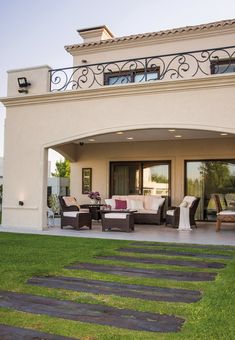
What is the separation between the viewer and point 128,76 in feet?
42.0

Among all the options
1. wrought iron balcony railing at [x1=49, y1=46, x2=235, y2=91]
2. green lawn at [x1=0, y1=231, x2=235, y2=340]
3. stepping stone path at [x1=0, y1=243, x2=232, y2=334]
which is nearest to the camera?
green lawn at [x1=0, y1=231, x2=235, y2=340]

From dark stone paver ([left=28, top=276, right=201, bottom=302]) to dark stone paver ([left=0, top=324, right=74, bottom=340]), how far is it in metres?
1.36

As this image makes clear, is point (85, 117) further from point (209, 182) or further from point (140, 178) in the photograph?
point (209, 182)

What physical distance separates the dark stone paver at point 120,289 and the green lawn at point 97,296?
0.49 ft

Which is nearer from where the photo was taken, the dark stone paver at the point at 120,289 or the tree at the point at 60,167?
the dark stone paver at the point at 120,289

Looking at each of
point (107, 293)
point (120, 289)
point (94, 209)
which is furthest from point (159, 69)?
point (107, 293)

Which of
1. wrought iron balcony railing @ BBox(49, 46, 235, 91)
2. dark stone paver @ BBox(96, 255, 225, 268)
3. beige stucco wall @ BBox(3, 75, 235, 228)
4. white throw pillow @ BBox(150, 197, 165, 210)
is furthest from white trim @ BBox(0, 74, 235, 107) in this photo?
white throw pillow @ BBox(150, 197, 165, 210)

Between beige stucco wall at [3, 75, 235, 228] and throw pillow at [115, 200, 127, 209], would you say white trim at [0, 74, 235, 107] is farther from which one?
throw pillow at [115, 200, 127, 209]

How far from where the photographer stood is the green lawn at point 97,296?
11.3ft

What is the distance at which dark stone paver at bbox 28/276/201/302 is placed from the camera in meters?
4.51

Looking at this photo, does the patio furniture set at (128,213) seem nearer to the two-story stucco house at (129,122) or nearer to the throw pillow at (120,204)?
the throw pillow at (120,204)

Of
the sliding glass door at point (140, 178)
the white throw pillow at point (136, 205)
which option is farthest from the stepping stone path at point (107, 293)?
the sliding glass door at point (140, 178)

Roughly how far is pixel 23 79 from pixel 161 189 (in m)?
6.19

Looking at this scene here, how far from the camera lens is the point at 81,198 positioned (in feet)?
46.7
